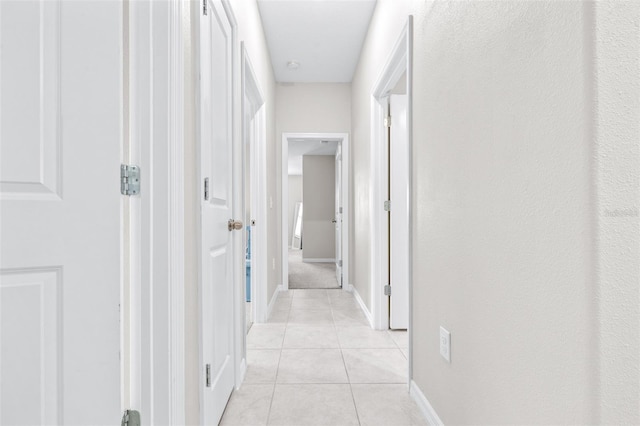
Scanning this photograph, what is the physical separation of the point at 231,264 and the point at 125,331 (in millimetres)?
799

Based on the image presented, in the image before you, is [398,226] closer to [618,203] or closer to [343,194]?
[343,194]

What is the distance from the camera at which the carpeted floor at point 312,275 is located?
5.01 m

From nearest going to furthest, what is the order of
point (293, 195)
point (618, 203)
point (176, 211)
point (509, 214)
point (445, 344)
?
point (618, 203)
point (509, 214)
point (176, 211)
point (445, 344)
point (293, 195)

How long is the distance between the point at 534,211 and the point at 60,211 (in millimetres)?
1148

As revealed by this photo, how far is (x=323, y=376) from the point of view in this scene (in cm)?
212

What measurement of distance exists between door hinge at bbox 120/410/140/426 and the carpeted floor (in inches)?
150

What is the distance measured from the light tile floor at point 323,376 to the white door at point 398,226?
0.18m

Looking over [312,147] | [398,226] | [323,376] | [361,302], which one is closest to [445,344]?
[323,376]

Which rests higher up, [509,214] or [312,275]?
[509,214]

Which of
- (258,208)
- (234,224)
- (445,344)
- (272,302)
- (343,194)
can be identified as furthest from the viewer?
(343,194)

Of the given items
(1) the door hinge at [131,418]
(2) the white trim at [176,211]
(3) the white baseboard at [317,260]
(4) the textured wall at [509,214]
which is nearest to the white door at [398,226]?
(4) the textured wall at [509,214]

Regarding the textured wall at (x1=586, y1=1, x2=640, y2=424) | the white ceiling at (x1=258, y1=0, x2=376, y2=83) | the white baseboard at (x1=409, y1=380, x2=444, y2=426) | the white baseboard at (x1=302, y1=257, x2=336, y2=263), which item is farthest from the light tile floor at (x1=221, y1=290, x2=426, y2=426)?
the white baseboard at (x1=302, y1=257, x2=336, y2=263)

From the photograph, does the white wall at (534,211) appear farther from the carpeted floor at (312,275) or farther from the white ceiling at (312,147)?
the white ceiling at (312,147)

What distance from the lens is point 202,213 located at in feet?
4.62
